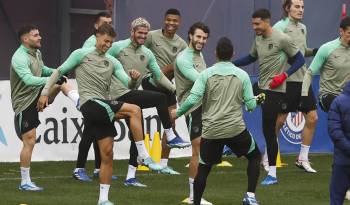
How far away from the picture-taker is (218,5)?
23562 mm

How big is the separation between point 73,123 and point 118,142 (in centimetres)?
81

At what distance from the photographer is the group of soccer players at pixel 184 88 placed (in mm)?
13898

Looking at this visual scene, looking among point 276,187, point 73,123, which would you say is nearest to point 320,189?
point 276,187

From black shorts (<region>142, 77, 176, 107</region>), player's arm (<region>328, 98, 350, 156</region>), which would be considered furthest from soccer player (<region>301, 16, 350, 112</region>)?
player's arm (<region>328, 98, 350, 156</region>)

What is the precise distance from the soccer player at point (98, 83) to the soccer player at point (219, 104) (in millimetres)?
1013

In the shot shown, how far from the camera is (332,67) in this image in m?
16.5

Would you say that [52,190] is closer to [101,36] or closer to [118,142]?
[101,36]

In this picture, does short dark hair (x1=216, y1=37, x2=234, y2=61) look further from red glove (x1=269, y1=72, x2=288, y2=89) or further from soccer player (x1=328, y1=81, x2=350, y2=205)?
red glove (x1=269, y1=72, x2=288, y2=89)

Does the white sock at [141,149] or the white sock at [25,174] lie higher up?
the white sock at [141,149]

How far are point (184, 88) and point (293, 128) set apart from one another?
5.46m

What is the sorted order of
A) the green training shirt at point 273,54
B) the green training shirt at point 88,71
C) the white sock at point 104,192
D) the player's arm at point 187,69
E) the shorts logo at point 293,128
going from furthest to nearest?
the shorts logo at point 293,128, the green training shirt at point 273,54, the player's arm at point 187,69, the green training shirt at point 88,71, the white sock at point 104,192

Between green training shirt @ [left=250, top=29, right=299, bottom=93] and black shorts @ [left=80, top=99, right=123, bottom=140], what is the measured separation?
2.96 metres

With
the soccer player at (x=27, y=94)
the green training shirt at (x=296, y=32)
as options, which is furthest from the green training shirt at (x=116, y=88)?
the green training shirt at (x=296, y=32)

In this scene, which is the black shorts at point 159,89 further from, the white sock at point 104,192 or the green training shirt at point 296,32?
the white sock at point 104,192
